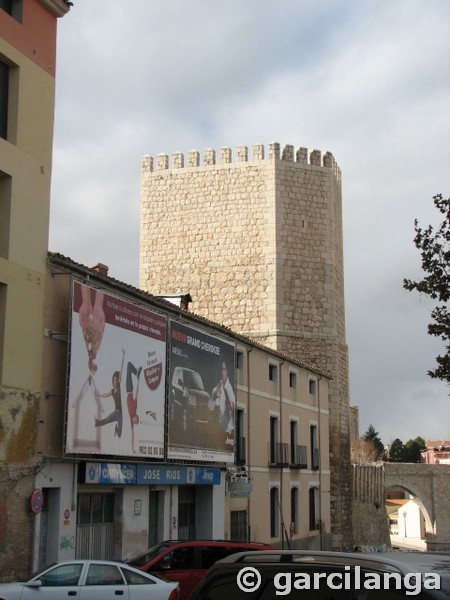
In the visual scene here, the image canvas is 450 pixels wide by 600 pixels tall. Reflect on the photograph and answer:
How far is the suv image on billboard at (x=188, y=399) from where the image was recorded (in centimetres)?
2383

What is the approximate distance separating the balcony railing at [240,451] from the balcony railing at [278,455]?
95.8 inches

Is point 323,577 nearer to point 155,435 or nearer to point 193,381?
point 155,435

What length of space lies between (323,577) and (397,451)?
132m

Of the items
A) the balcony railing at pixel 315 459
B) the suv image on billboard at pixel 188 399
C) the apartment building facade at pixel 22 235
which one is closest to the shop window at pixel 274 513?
the balcony railing at pixel 315 459

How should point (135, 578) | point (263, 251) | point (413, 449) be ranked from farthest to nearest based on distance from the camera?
point (413, 449) → point (263, 251) → point (135, 578)

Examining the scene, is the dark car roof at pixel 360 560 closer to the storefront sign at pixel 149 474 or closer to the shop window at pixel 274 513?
the storefront sign at pixel 149 474

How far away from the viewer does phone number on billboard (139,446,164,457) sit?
21641 mm

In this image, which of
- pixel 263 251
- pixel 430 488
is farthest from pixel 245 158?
pixel 430 488

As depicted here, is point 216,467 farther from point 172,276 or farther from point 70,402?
point 172,276

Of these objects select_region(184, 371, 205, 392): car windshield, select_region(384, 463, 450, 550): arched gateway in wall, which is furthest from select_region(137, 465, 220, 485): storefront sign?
select_region(384, 463, 450, 550): arched gateway in wall

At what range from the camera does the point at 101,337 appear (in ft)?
66.5

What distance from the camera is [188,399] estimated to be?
2461 centimetres

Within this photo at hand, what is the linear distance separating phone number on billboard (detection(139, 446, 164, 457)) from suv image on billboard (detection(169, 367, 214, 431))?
117cm

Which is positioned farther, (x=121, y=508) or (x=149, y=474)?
(x=149, y=474)
